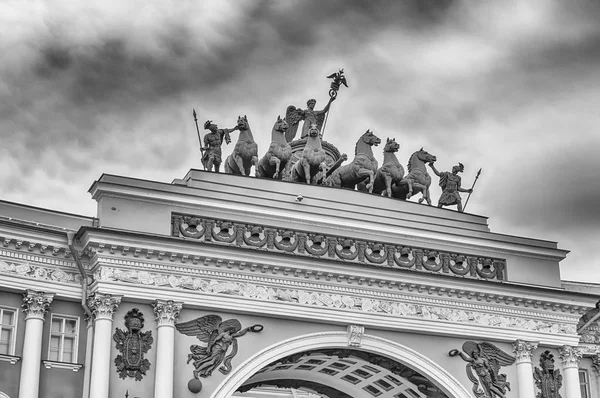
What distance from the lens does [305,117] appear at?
28594 mm

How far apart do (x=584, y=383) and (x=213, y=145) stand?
1148cm

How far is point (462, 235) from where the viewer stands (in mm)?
25656

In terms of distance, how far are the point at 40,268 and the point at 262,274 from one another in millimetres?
4730

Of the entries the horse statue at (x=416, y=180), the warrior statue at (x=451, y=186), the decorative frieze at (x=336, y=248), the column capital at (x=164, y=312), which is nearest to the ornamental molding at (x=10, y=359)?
the column capital at (x=164, y=312)

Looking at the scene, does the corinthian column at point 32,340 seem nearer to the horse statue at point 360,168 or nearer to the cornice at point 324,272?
the cornice at point 324,272

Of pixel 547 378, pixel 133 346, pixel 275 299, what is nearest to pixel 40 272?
pixel 133 346

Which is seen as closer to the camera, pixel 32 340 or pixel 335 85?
pixel 32 340

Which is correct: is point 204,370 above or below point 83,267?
below

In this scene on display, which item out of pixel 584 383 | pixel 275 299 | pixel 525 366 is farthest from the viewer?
pixel 584 383

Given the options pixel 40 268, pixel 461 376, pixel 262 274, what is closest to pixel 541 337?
pixel 461 376

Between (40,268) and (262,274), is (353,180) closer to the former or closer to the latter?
(262,274)

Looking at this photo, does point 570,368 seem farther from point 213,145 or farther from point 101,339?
point 101,339

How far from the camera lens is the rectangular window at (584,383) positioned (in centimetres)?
2755

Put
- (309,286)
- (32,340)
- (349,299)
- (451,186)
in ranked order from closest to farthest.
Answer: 1. (32,340)
2. (309,286)
3. (349,299)
4. (451,186)
